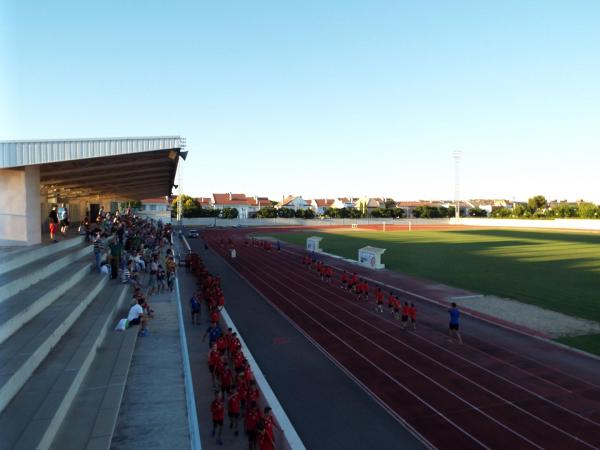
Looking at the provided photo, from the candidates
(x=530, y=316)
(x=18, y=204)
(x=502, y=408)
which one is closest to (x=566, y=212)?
(x=530, y=316)

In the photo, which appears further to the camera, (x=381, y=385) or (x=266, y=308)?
(x=266, y=308)

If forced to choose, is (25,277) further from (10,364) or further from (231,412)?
(231,412)

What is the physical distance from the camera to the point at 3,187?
48.8 feet

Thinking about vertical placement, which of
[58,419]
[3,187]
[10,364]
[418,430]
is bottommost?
[418,430]

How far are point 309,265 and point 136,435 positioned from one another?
22568 millimetres

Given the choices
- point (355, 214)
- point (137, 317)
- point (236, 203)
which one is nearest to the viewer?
point (137, 317)

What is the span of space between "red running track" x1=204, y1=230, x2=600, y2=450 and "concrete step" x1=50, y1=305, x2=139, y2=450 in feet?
17.6

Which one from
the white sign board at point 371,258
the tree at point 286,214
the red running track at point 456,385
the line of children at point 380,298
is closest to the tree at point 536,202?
the tree at point 286,214

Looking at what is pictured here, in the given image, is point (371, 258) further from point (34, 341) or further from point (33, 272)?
point (34, 341)

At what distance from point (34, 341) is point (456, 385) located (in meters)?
9.20

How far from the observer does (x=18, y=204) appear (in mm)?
15039

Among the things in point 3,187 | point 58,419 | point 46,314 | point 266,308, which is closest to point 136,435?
point 58,419

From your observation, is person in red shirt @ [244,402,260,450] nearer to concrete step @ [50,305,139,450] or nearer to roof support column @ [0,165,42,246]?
concrete step @ [50,305,139,450]

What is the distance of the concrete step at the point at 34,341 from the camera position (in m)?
6.84
